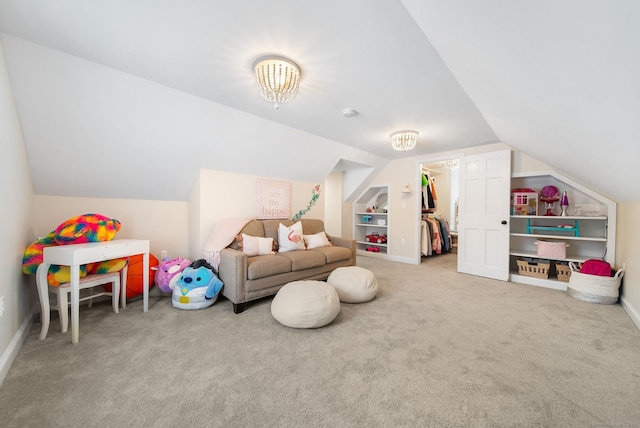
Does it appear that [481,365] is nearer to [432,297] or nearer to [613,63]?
[432,297]

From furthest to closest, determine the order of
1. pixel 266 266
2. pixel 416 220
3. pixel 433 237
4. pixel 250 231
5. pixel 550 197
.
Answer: pixel 433 237 → pixel 416 220 → pixel 550 197 → pixel 250 231 → pixel 266 266

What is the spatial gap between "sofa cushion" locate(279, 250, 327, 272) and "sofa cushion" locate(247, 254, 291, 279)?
0.08 m

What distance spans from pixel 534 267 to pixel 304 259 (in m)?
3.27

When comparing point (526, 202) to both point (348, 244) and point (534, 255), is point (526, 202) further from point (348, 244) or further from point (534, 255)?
point (348, 244)

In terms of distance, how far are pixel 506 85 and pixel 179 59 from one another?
7.40 ft

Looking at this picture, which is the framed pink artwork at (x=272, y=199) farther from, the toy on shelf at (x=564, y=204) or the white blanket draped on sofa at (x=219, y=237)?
the toy on shelf at (x=564, y=204)

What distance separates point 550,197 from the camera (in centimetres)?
353

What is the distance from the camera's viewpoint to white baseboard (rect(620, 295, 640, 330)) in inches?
87.3

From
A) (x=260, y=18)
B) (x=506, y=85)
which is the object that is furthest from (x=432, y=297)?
(x=260, y=18)

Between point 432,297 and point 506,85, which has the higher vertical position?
point 506,85

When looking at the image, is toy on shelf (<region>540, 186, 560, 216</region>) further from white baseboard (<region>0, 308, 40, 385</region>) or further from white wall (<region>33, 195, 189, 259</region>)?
white baseboard (<region>0, 308, 40, 385</region>)

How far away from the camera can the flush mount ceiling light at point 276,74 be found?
1.78 m

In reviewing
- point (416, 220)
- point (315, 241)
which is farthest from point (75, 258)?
point (416, 220)

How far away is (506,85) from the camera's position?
1.56 m
